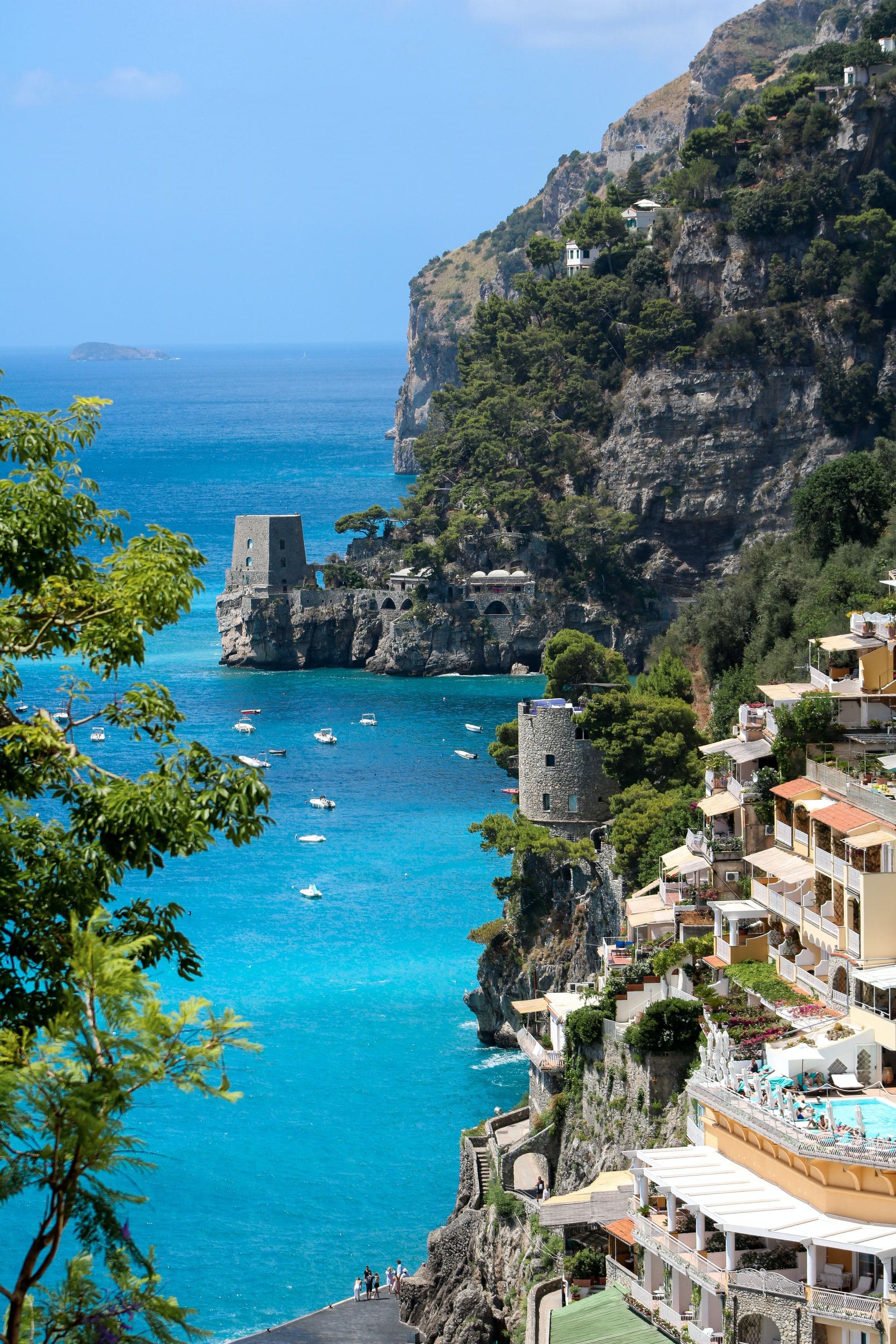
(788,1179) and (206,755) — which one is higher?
(206,755)

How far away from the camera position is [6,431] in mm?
10523

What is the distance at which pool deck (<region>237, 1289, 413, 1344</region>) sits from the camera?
31016mm

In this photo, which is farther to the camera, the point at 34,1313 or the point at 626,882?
the point at 626,882

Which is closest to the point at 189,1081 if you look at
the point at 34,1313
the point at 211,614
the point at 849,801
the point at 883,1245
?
the point at 34,1313

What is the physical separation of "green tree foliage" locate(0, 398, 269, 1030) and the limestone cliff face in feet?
267

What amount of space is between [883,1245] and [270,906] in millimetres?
40798

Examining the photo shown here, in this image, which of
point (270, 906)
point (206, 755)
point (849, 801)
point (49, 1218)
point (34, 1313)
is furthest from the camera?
point (270, 906)

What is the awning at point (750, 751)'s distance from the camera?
91.7ft

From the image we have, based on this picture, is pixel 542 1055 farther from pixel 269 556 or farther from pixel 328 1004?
pixel 269 556

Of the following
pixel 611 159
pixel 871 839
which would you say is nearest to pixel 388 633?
pixel 871 839

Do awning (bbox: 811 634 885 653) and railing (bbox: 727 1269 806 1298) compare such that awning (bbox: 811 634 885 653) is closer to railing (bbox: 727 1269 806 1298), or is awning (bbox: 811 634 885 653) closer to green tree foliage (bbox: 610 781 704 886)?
green tree foliage (bbox: 610 781 704 886)

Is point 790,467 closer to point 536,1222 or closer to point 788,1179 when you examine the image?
point 536,1222

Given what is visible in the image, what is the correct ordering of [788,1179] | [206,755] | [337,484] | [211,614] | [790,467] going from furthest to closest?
[337,484], [211,614], [790,467], [788,1179], [206,755]

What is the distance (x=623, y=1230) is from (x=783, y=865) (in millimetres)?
5380
